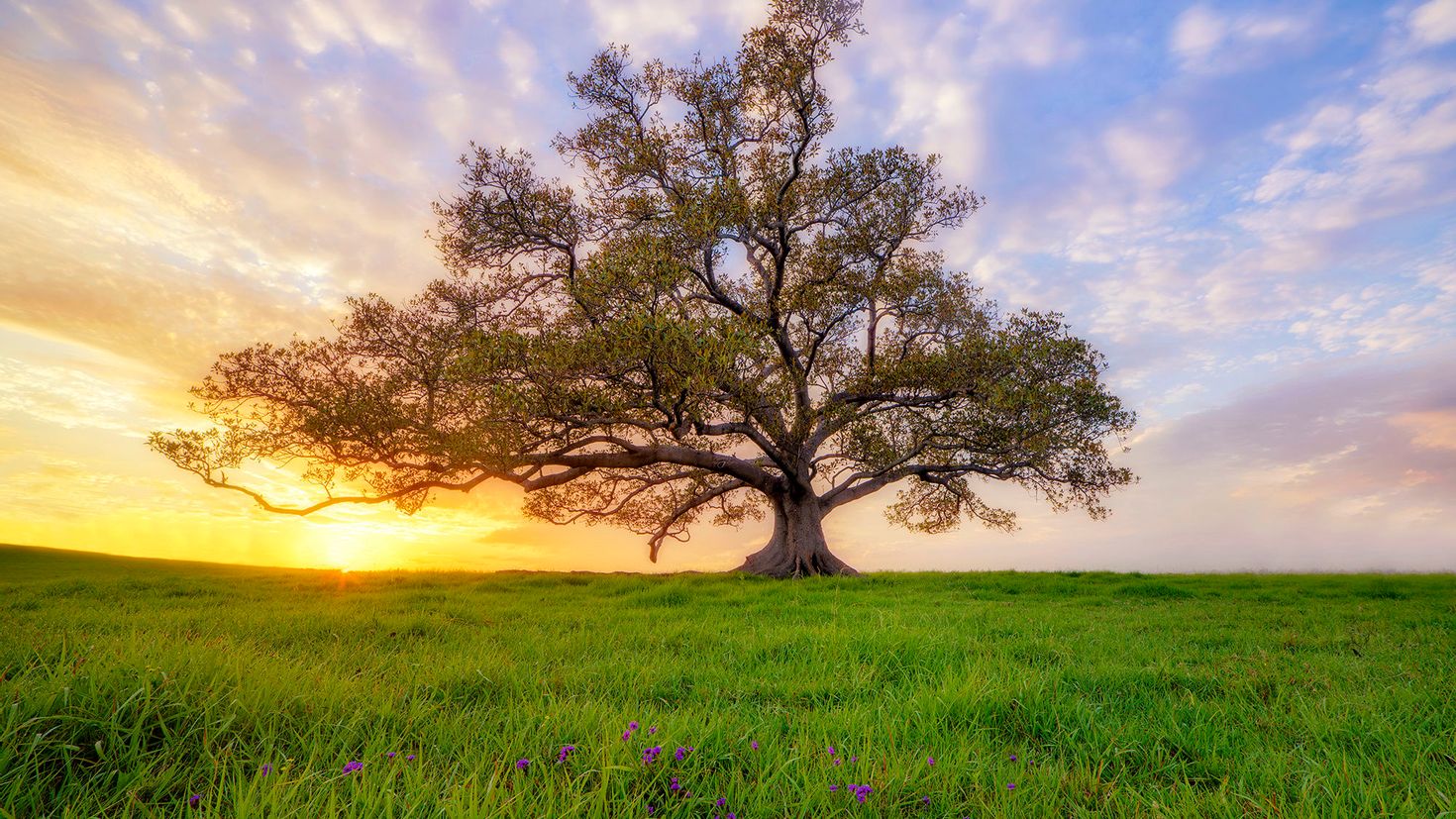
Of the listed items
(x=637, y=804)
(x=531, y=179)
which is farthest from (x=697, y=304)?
(x=637, y=804)

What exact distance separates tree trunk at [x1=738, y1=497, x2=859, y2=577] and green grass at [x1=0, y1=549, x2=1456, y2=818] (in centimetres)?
1347

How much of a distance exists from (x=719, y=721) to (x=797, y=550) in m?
19.3

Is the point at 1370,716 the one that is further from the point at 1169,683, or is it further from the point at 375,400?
the point at 375,400

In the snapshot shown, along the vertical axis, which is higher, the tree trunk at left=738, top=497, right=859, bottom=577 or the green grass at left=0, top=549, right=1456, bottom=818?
the tree trunk at left=738, top=497, right=859, bottom=577

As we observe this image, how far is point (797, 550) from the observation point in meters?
23.2

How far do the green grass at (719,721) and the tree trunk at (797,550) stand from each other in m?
13.5

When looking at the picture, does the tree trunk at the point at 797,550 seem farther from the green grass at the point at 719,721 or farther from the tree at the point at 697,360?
the green grass at the point at 719,721

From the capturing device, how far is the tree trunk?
75.6ft

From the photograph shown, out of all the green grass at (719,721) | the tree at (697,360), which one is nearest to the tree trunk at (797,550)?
the tree at (697,360)

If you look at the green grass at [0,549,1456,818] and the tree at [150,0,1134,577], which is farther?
the tree at [150,0,1134,577]

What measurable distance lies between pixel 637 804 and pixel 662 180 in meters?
21.0

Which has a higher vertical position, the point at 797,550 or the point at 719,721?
the point at 797,550

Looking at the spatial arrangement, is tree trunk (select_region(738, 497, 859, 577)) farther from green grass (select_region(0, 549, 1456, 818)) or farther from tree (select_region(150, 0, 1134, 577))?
green grass (select_region(0, 549, 1456, 818))

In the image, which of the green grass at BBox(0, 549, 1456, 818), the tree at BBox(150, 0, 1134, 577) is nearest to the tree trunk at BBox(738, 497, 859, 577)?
the tree at BBox(150, 0, 1134, 577)
